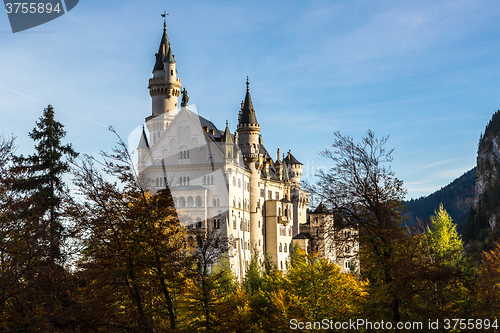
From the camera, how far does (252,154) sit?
110 metres

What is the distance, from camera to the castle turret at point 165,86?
107m

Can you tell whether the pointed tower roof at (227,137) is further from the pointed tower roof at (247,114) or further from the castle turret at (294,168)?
the castle turret at (294,168)

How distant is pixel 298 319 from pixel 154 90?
77148 mm

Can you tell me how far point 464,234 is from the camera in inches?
6875

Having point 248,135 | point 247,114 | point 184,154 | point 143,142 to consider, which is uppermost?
point 247,114

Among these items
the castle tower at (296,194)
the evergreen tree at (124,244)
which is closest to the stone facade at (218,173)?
the castle tower at (296,194)

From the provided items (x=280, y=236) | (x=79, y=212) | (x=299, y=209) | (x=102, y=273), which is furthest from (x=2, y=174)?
(x=299, y=209)

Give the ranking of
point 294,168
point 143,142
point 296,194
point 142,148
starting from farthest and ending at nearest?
1. point 294,168
2. point 296,194
3. point 143,142
4. point 142,148

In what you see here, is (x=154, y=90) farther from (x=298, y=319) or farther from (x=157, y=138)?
(x=298, y=319)

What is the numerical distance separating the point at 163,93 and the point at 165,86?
1249mm

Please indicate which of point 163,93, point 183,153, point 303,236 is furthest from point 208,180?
point 303,236

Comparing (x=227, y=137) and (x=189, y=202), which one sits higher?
(x=227, y=137)

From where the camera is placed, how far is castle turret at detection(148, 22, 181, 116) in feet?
352

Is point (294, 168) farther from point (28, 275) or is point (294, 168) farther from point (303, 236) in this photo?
point (28, 275)
